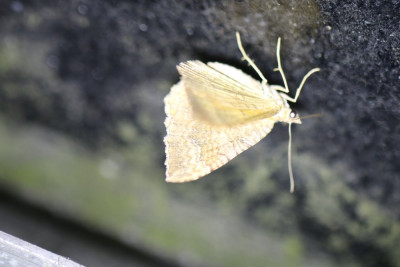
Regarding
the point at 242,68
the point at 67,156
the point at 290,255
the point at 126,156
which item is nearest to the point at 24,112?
the point at 67,156

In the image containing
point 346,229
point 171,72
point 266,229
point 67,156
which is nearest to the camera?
point 171,72

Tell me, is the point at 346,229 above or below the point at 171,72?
below

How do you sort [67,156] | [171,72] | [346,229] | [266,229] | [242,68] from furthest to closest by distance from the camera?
[67,156] < [266,229] < [346,229] < [171,72] < [242,68]

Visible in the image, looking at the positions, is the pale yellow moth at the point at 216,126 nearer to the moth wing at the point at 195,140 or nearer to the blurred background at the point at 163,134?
the moth wing at the point at 195,140

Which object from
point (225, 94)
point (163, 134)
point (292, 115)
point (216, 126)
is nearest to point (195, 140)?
point (216, 126)

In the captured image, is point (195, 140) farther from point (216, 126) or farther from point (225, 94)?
point (225, 94)

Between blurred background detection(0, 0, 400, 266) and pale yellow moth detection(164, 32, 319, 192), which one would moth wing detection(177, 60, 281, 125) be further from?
blurred background detection(0, 0, 400, 266)

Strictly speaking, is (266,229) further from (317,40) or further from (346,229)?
(317,40)

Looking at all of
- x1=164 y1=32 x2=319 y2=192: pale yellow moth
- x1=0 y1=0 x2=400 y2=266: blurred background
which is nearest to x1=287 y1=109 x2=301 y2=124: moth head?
x1=164 y1=32 x2=319 y2=192: pale yellow moth
